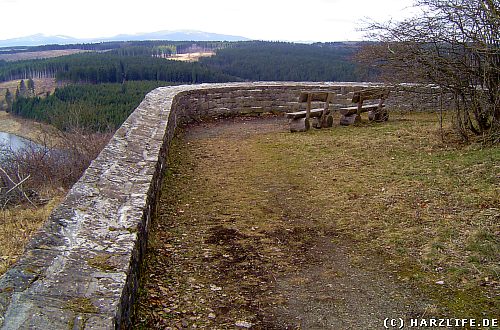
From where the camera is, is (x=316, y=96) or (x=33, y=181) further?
(x=33, y=181)

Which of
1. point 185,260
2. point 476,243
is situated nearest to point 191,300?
point 185,260

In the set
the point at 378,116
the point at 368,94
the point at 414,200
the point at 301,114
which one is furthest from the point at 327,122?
the point at 414,200

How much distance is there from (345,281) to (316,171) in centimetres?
294

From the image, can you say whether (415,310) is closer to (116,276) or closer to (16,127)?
(116,276)

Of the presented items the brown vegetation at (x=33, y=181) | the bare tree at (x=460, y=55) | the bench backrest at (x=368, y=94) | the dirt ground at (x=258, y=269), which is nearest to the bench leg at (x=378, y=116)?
the bench backrest at (x=368, y=94)

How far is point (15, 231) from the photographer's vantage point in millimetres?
6059

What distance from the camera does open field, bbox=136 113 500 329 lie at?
2953mm

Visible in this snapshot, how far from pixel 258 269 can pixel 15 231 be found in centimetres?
399

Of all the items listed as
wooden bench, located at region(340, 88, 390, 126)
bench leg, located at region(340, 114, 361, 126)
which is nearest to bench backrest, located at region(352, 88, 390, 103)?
wooden bench, located at region(340, 88, 390, 126)

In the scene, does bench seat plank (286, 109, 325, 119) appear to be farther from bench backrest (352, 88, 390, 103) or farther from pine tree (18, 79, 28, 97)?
pine tree (18, 79, 28, 97)

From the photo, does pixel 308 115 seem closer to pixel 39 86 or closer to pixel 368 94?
pixel 368 94

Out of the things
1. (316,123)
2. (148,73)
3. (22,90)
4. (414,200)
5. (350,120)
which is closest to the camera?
(414,200)

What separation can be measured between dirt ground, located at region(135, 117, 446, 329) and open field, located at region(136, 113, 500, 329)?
0.01 meters

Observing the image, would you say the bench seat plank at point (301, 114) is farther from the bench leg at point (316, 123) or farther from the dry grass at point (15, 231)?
the dry grass at point (15, 231)
